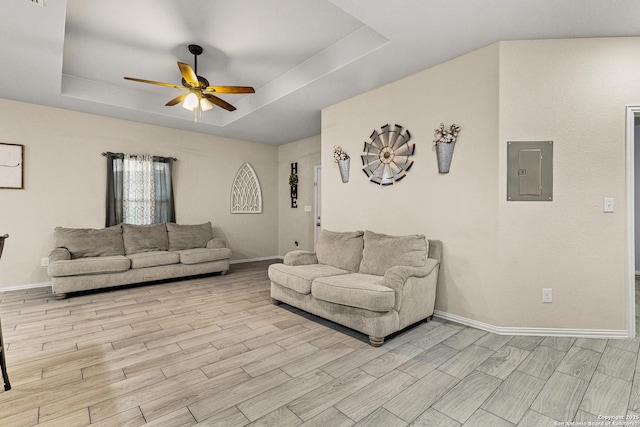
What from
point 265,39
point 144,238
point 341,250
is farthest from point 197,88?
point 144,238

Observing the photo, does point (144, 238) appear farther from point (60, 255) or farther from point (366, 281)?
point (366, 281)

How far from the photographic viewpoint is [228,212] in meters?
6.48

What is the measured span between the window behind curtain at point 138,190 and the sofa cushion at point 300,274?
3.03m

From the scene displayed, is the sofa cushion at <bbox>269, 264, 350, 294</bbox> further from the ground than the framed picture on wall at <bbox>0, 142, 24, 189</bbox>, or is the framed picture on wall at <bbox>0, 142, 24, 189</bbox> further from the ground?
the framed picture on wall at <bbox>0, 142, 24, 189</bbox>

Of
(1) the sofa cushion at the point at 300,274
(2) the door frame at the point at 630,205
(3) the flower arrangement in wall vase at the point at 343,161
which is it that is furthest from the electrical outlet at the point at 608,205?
(3) the flower arrangement in wall vase at the point at 343,161

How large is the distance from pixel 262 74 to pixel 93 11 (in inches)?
71.6

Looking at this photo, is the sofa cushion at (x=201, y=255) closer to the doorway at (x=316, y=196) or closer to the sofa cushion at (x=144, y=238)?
the sofa cushion at (x=144, y=238)

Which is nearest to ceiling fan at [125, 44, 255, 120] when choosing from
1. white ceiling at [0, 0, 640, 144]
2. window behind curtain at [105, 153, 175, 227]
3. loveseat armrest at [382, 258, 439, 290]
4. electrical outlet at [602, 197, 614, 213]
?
white ceiling at [0, 0, 640, 144]

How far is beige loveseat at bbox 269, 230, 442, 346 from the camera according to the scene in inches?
104

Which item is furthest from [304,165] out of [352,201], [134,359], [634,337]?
[634,337]

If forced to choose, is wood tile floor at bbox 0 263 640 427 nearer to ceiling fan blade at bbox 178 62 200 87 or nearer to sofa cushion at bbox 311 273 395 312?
sofa cushion at bbox 311 273 395 312

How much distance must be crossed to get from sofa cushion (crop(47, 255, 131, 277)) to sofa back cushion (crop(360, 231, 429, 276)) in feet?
10.9

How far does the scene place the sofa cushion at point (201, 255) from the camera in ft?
16.1

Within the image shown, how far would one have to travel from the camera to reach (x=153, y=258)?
464 centimetres
